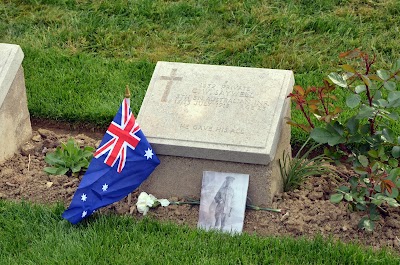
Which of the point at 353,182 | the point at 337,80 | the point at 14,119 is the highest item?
the point at 337,80

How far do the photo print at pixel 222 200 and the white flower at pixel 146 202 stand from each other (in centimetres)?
23

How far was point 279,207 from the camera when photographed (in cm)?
468

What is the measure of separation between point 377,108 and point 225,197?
934 mm

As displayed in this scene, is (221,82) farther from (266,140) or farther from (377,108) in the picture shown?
(377,108)

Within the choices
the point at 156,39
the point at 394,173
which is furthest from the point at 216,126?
the point at 156,39

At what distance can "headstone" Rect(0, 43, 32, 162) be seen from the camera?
5180 millimetres

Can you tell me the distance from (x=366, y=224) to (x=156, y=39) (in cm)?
298

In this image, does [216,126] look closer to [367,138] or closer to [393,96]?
[367,138]

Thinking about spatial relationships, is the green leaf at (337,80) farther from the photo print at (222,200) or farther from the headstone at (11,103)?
the headstone at (11,103)

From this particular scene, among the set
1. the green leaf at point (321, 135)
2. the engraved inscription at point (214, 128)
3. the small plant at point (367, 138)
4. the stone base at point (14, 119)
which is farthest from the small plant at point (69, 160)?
the green leaf at point (321, 135)

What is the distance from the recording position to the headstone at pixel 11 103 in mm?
5180

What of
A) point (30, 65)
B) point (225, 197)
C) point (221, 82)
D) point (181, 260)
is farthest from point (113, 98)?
point (181, 260)

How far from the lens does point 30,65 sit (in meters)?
6.44

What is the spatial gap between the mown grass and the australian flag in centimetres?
123
